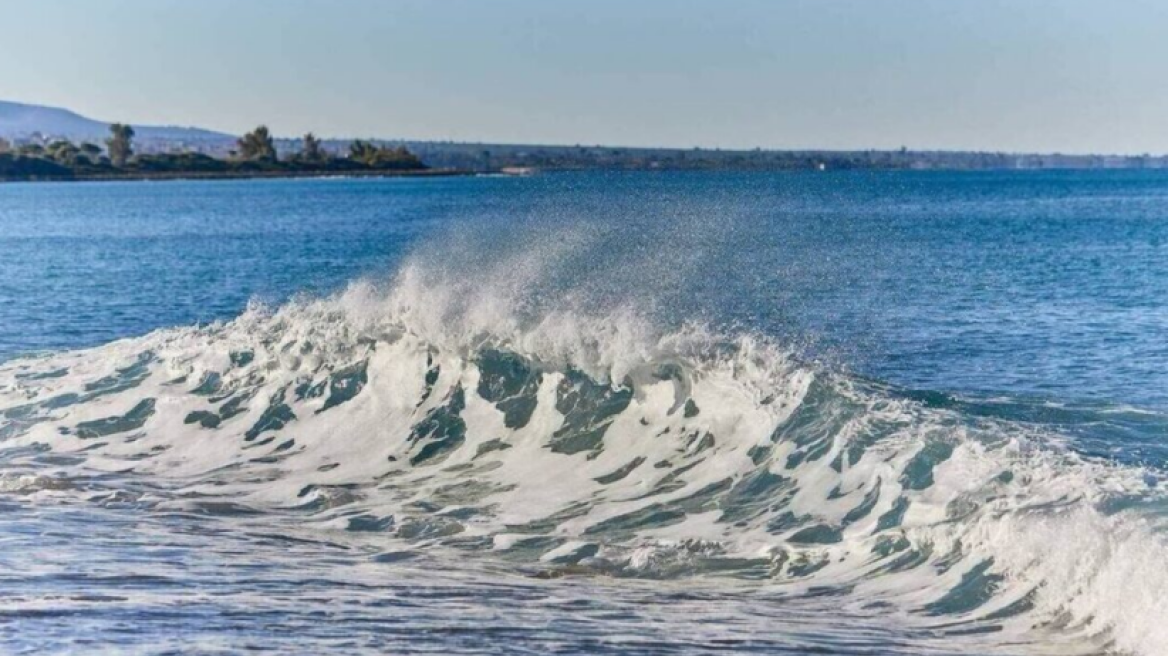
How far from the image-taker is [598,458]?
19078 millimetres

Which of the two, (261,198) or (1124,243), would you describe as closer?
(1124,243)

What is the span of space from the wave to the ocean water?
50 millimetres

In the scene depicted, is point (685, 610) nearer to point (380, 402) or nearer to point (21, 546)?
point (21, 546)

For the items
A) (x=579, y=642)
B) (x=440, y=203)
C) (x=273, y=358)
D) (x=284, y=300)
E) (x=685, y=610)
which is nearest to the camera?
(x=579, y=642)

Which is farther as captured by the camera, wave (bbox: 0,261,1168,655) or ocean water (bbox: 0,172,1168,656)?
wave (bbox: 0,261,1168,655)

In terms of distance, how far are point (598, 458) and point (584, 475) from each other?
650mm

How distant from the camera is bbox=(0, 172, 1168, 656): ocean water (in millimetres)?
12062

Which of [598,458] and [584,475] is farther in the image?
[598,458]

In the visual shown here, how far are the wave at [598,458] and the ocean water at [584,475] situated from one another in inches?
2.0

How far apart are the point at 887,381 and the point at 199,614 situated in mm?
14944

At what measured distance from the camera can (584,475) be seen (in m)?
18.5

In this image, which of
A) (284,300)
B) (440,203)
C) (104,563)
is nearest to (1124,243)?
(284,300)

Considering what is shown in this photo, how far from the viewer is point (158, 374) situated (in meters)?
25.0

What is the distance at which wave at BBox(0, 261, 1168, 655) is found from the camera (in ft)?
42.9
